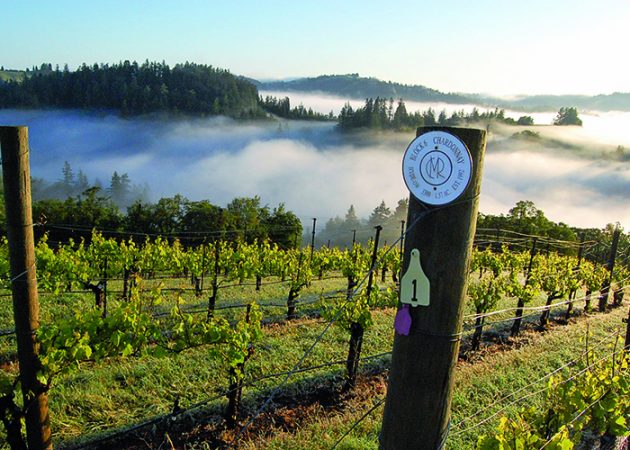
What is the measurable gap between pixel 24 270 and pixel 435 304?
11.5ft

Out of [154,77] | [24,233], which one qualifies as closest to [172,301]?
[24,233]

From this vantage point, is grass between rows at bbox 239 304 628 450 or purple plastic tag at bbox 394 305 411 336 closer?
purple plastic tag at bbox 394 305 411 336

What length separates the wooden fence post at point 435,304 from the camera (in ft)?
4.40

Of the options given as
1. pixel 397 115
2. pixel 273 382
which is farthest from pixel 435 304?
pixel 397 115

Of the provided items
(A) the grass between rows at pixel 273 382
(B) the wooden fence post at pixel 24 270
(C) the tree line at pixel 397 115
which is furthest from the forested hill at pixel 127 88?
(B) the wooden fence post at pixel 24 270

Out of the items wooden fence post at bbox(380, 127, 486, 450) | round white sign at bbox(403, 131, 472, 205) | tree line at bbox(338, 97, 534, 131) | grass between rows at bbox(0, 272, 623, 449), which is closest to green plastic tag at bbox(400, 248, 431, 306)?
wooden fence post at bbox(380, 127, 486, 450)

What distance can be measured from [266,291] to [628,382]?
1510 centimetres

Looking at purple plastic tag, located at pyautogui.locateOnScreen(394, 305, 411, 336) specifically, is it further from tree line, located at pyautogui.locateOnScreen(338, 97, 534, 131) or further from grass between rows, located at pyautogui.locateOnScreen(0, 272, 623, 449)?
tree line, located at pyautogui.locateOnScreen(338, 97, 534, 131)

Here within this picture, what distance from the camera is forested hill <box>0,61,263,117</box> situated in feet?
553

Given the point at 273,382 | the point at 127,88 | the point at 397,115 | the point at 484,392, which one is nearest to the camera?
the point at 484,392

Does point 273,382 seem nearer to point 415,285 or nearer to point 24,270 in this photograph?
point 24,270

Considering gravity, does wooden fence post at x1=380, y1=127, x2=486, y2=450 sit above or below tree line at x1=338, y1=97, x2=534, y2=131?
below

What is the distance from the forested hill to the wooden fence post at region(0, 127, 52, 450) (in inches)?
7129

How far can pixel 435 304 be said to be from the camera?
1377mm
